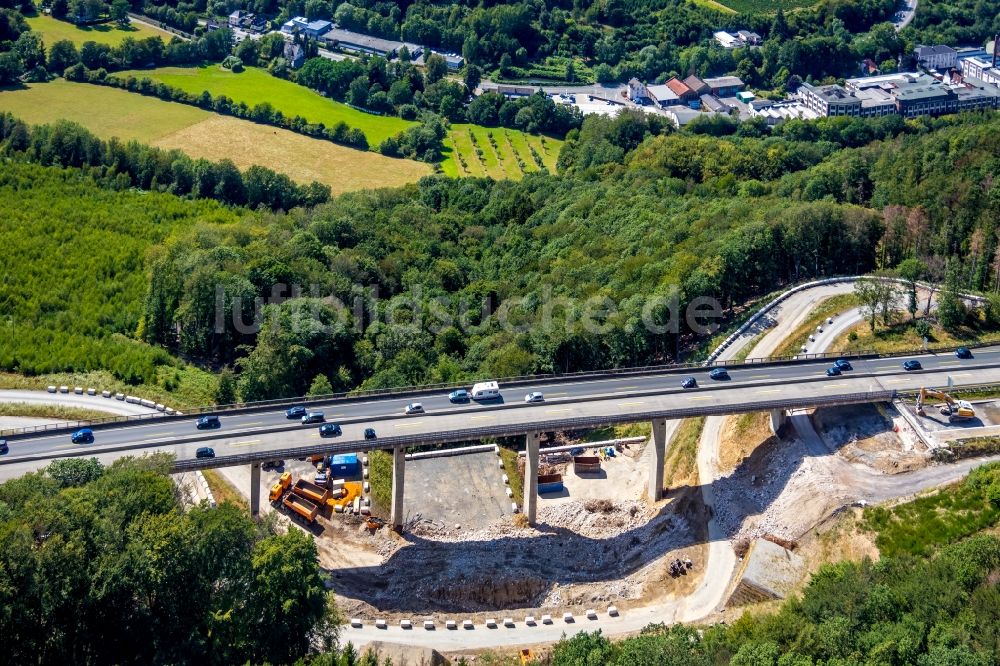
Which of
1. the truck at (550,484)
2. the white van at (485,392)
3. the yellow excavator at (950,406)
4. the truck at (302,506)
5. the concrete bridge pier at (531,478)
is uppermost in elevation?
the yellow excavator at (950,406)

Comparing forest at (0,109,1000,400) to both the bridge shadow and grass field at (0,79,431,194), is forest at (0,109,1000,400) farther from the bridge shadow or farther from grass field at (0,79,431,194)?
the bridge shadow

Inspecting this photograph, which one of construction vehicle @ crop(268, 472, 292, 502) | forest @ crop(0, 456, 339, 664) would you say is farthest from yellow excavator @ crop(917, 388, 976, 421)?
construction vehicle @ crop(268, 472, 292, 502)

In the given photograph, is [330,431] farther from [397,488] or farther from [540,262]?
[540,262]

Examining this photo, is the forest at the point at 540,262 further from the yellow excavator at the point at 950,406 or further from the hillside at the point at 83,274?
the yellow excavator at the point at 950,406

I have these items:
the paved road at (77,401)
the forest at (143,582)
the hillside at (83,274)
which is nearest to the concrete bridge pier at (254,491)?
the forest at (143,582)

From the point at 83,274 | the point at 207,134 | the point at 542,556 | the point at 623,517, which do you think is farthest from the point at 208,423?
the point at 207,134

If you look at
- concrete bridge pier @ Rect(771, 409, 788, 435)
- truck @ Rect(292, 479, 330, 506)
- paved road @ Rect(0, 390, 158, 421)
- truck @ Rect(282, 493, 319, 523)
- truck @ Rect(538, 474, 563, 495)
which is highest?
concrete bridge pier @ Rect(771, 409, 788, 435)
